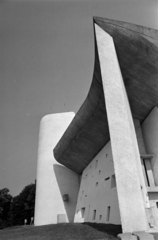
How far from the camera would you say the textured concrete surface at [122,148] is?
571 centimetres

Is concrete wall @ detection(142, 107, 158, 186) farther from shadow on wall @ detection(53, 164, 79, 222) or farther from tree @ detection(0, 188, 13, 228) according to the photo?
tree @ detection(0, 188, 13, 228)

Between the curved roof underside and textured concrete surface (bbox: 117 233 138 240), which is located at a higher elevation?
the curved roof underside

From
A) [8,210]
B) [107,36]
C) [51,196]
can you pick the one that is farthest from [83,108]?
[8,210]

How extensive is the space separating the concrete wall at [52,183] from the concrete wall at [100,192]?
89.3 inches

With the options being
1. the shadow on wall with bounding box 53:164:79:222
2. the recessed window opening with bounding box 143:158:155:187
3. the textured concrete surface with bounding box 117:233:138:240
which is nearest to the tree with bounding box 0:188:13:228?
the shadow on wall with bounding box 53:164:79:222

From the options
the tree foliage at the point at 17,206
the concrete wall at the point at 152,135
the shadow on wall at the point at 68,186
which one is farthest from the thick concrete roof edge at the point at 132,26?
the tree foliage at the point at 17,206

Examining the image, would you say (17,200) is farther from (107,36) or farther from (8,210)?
(107,36)

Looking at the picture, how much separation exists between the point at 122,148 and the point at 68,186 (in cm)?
1364

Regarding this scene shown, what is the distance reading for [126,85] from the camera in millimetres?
10547

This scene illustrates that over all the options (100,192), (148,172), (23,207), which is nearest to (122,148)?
(148,172)

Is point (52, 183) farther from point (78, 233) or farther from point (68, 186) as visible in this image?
point (78, 233)

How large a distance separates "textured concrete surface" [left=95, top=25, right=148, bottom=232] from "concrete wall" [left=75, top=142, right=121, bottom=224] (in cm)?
437

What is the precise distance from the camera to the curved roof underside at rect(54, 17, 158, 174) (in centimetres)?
868

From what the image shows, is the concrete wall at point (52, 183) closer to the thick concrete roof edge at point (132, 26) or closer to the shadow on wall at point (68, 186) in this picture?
the shadow on wall at point (68, 186)
